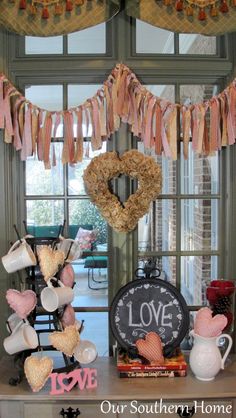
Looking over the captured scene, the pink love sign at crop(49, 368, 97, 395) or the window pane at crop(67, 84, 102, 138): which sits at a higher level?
the window pane at crop(67, 84, 102, 138)

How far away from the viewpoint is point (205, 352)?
195 centimetres

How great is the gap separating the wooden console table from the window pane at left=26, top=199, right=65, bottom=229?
0.83 meters

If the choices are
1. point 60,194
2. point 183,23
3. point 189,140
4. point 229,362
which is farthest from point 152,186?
point 229,362

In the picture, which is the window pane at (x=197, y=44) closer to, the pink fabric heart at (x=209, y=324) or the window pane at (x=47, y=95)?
the window pane at (x=47, y=95)

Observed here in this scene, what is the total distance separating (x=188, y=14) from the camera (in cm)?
211

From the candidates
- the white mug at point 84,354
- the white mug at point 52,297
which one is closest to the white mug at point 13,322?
the white mug at point 52,297

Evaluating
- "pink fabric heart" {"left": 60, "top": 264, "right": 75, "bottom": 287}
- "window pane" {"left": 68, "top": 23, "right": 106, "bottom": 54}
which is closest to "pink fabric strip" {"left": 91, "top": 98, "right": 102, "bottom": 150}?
"window pane" {"left": 68, "top": 23, "right": 106, "bottom": 54}

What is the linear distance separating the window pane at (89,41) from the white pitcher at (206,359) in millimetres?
1508

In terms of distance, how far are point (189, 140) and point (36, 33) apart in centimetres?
91

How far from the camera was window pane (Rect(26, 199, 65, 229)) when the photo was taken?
2.35 metres

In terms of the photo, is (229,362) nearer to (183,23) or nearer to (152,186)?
(152,186)

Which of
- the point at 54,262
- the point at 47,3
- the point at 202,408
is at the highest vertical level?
the point at 47,3

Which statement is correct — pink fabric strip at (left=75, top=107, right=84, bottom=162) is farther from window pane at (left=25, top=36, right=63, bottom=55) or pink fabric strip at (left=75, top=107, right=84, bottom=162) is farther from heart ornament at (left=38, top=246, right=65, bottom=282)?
heart ornament at (left=38, top=246, right=65, bottom=282)

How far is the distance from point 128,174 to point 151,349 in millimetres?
827
